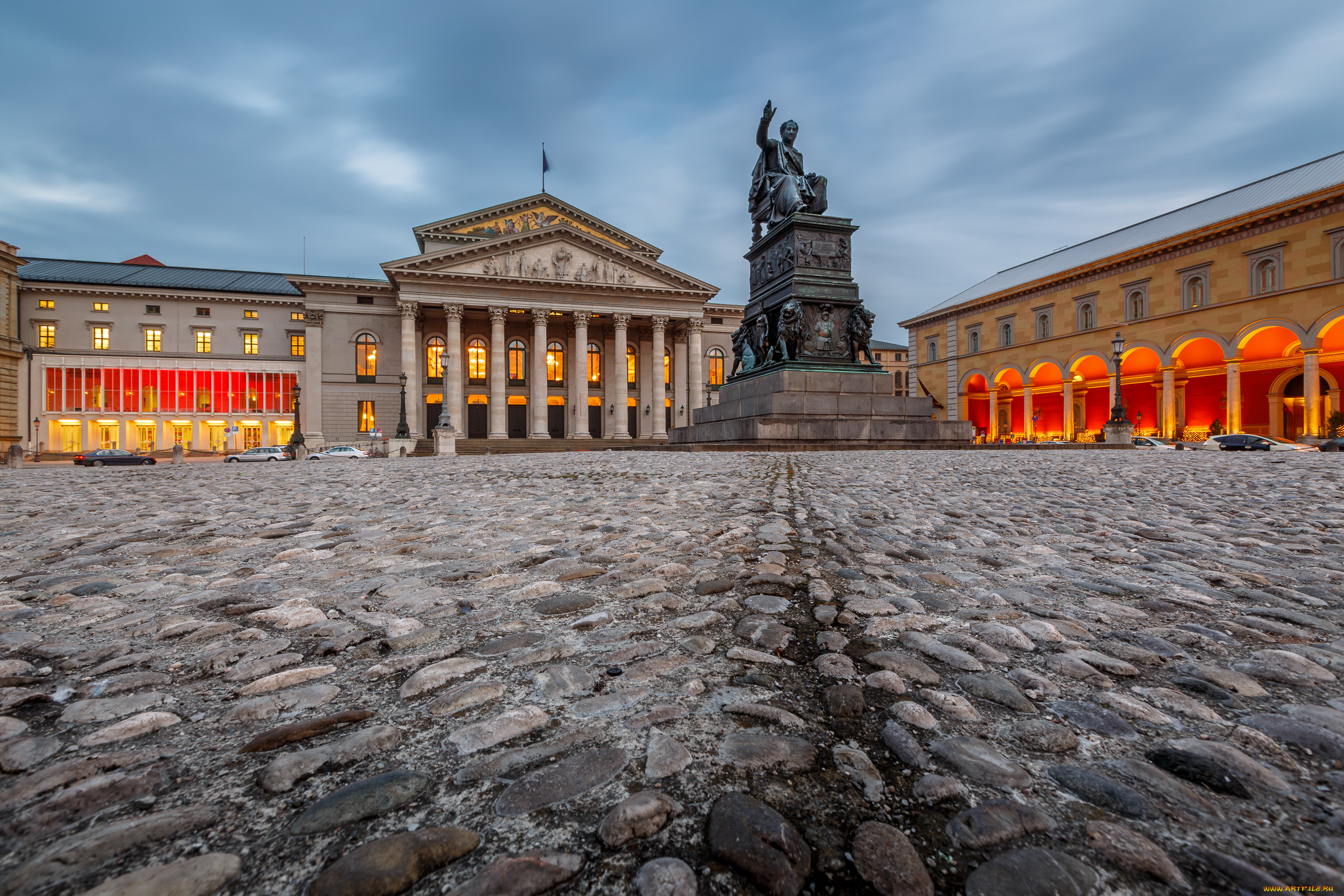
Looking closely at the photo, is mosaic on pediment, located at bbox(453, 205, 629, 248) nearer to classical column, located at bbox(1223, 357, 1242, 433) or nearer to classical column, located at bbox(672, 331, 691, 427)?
classical column, located at bbox(672, 331, 691, 427)

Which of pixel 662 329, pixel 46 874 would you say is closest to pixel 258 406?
Answer: pixel 662 329

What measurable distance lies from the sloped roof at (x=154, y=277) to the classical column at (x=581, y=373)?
22.5 meters

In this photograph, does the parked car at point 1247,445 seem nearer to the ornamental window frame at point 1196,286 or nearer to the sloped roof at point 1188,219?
the ornamental window frame at point 1196,286

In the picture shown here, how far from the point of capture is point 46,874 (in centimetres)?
89

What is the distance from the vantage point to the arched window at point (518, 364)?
144 feet

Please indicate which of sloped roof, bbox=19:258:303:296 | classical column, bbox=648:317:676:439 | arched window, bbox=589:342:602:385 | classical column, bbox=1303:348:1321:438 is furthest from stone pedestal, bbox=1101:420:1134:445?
sloped roof, bbox=19:258:303:296

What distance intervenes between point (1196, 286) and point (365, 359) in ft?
164

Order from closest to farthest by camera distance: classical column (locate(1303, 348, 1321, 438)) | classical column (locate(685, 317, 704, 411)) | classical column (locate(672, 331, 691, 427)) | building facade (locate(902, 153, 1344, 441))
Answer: classical column (locate(1303, 348, 1321, 438))
building facade (locate(902, 153, 1344, 441))
classical column (locate(685, 317, 704, 411))
classical column (locate(672, 331, 691, 427))

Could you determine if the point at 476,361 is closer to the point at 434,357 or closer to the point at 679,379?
the point at 434,357

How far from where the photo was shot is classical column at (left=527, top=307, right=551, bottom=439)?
4022 centimetres

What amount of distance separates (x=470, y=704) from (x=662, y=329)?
43.0m

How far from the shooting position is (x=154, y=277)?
45594mm

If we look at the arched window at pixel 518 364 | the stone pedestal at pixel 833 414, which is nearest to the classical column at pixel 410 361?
the arched window at pixel 518 364

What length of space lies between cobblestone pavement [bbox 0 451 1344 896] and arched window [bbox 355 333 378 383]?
42953 mm
